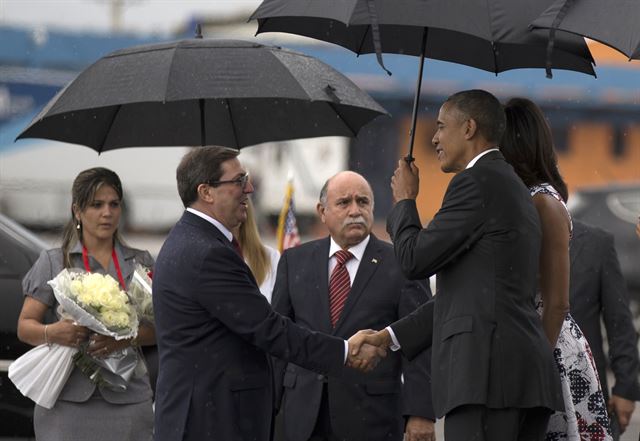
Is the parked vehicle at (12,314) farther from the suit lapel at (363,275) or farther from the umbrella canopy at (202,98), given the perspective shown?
the suit lapel at (363,275)

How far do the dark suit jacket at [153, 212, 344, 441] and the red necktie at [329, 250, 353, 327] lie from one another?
121cm

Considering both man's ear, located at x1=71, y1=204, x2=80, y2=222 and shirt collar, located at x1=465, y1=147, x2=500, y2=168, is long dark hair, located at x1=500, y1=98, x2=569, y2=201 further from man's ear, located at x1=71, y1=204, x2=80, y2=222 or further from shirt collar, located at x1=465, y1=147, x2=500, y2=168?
man's ear, located at x1=71, y1=204, x2=80, y2=222

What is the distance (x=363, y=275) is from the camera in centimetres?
675

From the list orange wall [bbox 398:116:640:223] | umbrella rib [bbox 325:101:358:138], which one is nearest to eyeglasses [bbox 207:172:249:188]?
umbrella rib [bbox 325:101:358:138]

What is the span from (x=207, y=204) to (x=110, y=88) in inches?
35.5

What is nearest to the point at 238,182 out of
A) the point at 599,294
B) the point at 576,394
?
the point at 576,394

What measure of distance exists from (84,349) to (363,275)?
1480 millimetres

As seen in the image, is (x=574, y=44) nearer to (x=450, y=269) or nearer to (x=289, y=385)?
(x=450, y=269)

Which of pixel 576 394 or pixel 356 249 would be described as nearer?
pixel 576 394

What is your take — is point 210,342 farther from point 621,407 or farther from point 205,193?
point 621,407

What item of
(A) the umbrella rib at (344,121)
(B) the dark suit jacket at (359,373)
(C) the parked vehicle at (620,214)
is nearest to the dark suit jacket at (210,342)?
(B) the dark suit jacket at (359,373)

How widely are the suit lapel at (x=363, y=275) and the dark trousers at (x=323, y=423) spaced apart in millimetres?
348

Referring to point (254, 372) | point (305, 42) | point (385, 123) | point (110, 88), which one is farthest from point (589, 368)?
point (385, 123)

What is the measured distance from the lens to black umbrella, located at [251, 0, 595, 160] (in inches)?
205
